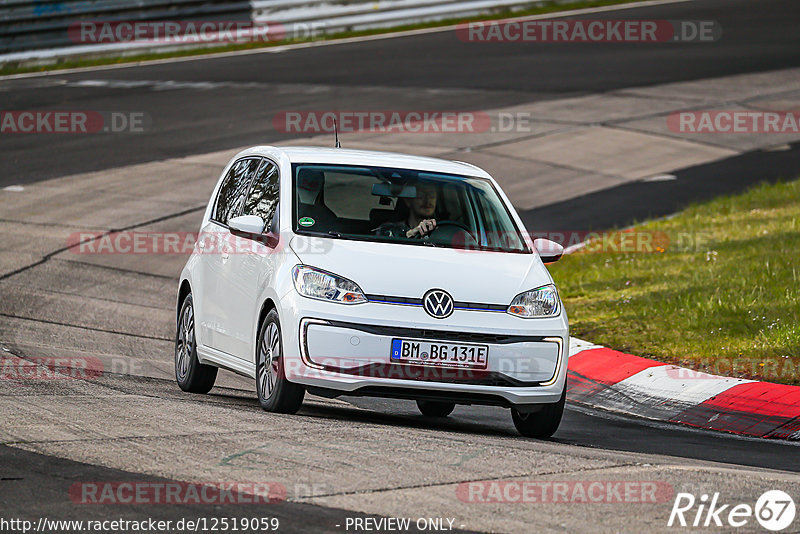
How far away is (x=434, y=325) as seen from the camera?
7.60 meters

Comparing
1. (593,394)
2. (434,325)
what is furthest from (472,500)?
(593,394)

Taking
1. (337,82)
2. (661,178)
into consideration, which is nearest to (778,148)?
(661,178)

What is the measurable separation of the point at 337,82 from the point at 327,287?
19.2m

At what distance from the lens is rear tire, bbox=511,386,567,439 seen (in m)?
8.12

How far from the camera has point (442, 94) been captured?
25.4 m

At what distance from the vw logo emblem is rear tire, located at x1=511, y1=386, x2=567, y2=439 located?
91 centimetres

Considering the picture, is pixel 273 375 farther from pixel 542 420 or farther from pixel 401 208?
pixel 542 420

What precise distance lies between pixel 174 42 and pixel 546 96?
34.6ft

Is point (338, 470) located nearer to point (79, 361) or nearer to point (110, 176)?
point (79, 361)

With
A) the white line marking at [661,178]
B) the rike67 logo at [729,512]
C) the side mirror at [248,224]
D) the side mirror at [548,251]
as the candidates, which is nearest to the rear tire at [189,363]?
the side mirror at [248,224]

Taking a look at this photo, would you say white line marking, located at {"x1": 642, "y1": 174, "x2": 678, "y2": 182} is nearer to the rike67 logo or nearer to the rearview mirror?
the rearview mirror

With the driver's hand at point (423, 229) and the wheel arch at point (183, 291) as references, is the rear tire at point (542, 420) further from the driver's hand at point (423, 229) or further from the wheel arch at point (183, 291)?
the wheel arch at point (183, 291)

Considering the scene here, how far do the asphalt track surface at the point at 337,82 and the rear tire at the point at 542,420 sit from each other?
12227 millimetres

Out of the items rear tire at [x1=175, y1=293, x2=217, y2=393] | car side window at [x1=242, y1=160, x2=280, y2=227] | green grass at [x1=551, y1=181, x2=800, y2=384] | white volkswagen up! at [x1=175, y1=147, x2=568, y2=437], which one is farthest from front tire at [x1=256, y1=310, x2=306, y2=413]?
green grass at [x1=551, y1=181, x2=800, y2=384]
